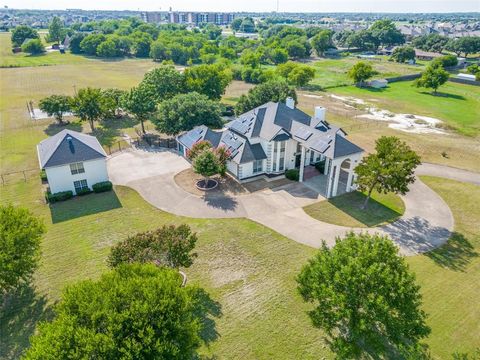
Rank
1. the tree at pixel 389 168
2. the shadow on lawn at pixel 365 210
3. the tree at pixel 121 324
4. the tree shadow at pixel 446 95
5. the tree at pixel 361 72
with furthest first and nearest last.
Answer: the tree at pixel 361 72
the tree shadow at pixel 446 95
the shadow on lawn at pixel 365 210
the tree at pixel 389 168
the tree at pixel 121 324

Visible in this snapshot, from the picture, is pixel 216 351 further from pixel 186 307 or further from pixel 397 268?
pixel 397 268

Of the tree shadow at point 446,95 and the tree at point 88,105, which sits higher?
the tree at point 88,105

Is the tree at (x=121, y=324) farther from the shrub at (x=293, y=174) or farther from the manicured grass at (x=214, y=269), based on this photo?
the shrub at (x=293, y=174)

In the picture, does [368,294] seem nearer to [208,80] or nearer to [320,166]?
[320,166]

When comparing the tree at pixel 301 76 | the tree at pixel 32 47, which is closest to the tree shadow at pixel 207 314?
the tree at pixel 301 76

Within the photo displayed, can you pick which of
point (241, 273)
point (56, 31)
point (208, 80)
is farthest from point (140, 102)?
point (56, 31)

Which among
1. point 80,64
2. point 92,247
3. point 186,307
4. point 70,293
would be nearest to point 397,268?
point 186,307
